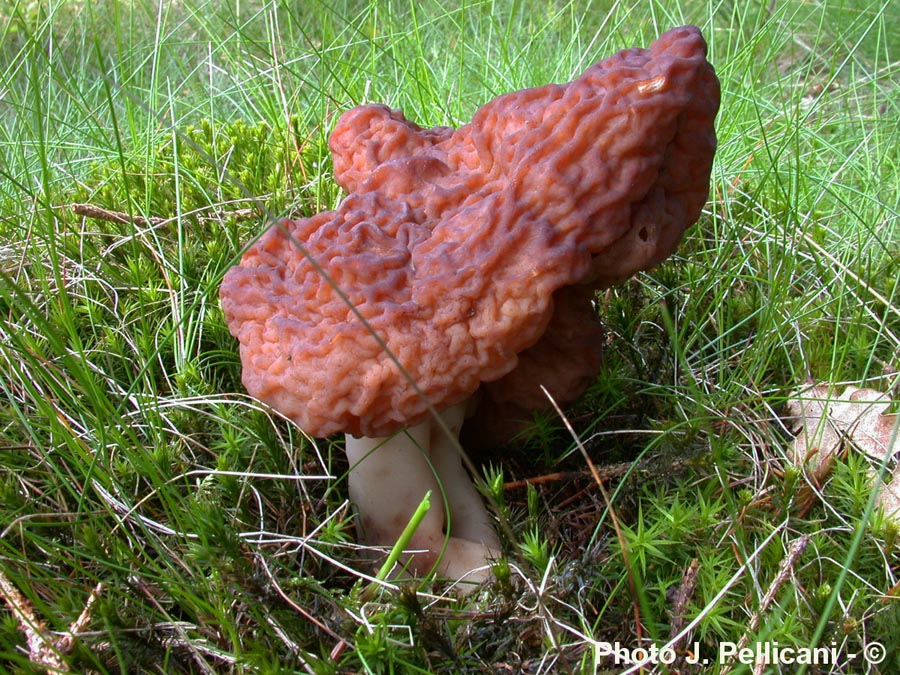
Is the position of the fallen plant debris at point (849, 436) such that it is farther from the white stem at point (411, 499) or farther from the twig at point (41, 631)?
the twig at point (41, 631)

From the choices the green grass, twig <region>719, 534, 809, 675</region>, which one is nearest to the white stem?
the green grass

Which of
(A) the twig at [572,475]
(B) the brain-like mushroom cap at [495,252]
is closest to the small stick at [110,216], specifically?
(B) the brain-like mushroom cap at [495,252]

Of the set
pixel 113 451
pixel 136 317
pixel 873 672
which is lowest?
pixel 873 672

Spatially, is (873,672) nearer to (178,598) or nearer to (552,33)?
(178,598)

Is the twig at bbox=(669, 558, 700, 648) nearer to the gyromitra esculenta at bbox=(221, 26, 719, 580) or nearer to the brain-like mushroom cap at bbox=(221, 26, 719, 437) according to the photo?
the gyromitra esculenta at bbox=(221, 26, 719, 580)

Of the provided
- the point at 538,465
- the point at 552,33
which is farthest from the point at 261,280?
the point at 552,33

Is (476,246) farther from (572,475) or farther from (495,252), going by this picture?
(572,475)
